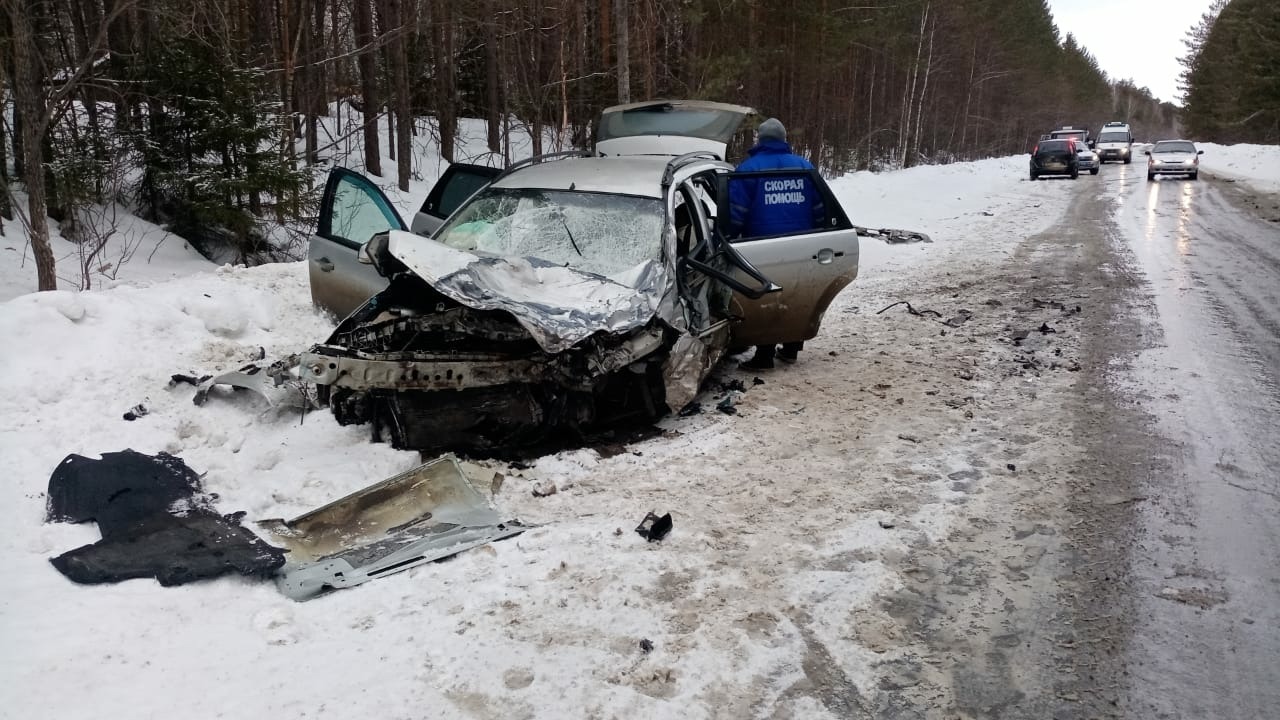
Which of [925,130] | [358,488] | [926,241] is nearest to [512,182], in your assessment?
[358,488]

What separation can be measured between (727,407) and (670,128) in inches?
171

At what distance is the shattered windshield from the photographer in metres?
5.34

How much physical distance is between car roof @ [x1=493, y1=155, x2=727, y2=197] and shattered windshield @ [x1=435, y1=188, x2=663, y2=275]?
0.26 ft

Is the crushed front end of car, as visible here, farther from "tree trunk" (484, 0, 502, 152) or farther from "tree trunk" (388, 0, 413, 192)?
"tree trunk" (484, 0, 502, 152)

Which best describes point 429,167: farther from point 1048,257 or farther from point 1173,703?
point 1173,703

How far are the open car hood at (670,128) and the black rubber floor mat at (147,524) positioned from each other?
19.3ft

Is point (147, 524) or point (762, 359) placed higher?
point (762, 359)

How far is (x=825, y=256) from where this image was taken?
641 centimetres

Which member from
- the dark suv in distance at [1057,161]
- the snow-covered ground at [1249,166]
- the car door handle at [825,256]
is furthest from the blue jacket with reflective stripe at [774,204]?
the dark suv in distance at [1057,161]

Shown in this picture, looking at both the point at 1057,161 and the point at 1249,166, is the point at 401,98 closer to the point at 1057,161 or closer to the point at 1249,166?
the point at 1057,161

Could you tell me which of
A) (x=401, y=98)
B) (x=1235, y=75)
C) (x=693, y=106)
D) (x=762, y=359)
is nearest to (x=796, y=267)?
(x=762, y=359)

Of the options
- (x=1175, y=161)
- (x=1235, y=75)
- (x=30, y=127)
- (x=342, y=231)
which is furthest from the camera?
(x=1235, y=75)

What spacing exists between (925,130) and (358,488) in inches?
2280

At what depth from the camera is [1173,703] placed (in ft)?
8.83
